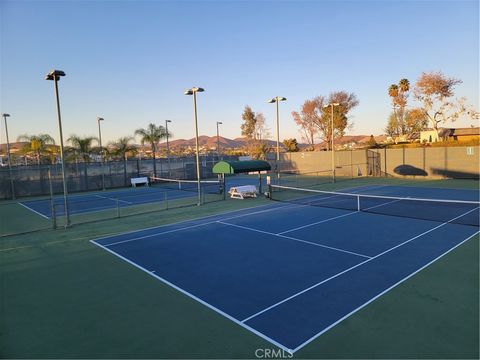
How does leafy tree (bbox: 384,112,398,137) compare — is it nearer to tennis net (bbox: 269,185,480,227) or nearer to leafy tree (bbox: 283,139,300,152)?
leafy tree (bbox: 283,139,300,152)

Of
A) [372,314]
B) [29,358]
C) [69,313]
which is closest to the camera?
[29,358]

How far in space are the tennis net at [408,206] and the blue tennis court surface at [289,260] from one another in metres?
0.67

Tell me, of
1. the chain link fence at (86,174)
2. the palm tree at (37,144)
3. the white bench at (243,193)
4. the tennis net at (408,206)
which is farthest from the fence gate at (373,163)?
the palm tree at (37,144)

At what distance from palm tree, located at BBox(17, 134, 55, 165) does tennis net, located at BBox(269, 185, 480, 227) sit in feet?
90.8

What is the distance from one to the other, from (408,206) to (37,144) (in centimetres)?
3621

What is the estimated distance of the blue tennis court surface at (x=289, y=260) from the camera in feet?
22.8

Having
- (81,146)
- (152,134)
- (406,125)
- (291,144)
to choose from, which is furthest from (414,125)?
(81,146)

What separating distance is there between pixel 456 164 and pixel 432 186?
305 inches

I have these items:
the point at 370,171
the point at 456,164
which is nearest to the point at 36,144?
the point at 370,171

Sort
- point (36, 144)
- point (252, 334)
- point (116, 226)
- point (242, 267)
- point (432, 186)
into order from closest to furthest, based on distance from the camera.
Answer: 1. point (252, 334)
2. point (242, 267)
3. point (116, 226)
4. point (432, 186)
5. point (36, 144)

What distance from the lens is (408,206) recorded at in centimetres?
1833

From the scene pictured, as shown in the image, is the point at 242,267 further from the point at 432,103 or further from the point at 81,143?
the point at 432,103

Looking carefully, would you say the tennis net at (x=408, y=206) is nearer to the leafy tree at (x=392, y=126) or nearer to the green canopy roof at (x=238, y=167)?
the green canopy roof at (x=238, y=167)

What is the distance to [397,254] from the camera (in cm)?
1032
